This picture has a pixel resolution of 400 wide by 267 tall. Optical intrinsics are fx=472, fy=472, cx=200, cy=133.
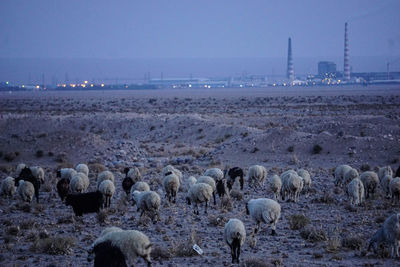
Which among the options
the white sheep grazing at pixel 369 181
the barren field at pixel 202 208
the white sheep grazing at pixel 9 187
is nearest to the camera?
the barren field at pixel 202 208

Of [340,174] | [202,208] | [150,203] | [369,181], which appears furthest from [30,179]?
[369,181]

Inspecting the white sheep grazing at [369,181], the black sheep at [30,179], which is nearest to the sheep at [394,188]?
the white sheep grazing at [369,181]

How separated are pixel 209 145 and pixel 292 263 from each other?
2600 cm

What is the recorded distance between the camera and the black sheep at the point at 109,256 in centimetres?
916

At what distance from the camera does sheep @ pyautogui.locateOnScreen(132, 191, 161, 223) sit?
46.2ft

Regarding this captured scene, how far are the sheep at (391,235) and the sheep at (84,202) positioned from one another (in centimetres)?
821

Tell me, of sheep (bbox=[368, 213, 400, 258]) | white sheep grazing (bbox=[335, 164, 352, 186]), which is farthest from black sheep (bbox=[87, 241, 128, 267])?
white sheep grazing (bbox=[335, 164, 352, 186])

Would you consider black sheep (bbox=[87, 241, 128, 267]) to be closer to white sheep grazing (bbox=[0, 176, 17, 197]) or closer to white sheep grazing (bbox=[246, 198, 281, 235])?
white sheep grazing (bbox=[246, 198, 281, 235])

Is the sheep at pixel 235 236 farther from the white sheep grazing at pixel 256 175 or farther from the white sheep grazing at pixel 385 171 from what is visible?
the white sheep grazing at pixel 385 171

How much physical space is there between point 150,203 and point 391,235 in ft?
22.3

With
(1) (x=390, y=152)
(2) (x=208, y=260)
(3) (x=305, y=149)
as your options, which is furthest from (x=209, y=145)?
(2) (x=208, y=260)

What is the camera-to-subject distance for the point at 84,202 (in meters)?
14.8

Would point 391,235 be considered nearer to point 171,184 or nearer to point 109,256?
point 109,256

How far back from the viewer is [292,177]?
55.2ft
